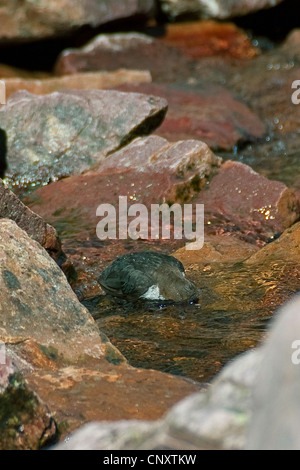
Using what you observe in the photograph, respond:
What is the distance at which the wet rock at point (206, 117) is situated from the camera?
27.5 feet

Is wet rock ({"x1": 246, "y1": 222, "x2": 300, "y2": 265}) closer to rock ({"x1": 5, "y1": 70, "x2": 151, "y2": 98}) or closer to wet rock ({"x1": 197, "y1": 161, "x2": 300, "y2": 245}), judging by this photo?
wet rock ({"x1": 197, "y1": 161, "x2": 300, "y2": 245})

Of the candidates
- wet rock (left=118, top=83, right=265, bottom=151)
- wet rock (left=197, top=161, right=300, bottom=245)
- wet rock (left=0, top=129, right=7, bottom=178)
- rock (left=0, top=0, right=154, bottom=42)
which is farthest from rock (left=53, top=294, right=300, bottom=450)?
rock (left=0, top=0, right=154, bottom=42)

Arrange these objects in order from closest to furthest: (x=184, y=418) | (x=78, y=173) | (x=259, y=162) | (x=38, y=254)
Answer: (x=184, y=418)
(x=38, y=254)
(x=78, y=173)
(x=259, y=162)

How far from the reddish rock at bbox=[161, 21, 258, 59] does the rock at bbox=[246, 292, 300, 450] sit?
404 inches

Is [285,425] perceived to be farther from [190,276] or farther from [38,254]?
[190,276]

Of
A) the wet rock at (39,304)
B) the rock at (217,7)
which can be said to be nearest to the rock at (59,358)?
the wet rock at (39,304)

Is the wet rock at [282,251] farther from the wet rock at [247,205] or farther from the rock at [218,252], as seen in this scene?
the wet rock at [247,205]

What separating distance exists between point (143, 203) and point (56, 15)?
5599 mm

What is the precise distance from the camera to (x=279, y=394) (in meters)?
1.81

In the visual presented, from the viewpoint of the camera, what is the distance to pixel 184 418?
198cm

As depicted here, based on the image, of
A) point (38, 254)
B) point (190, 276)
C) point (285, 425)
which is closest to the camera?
point (285, 425)

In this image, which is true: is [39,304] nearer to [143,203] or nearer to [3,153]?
[143,203]
